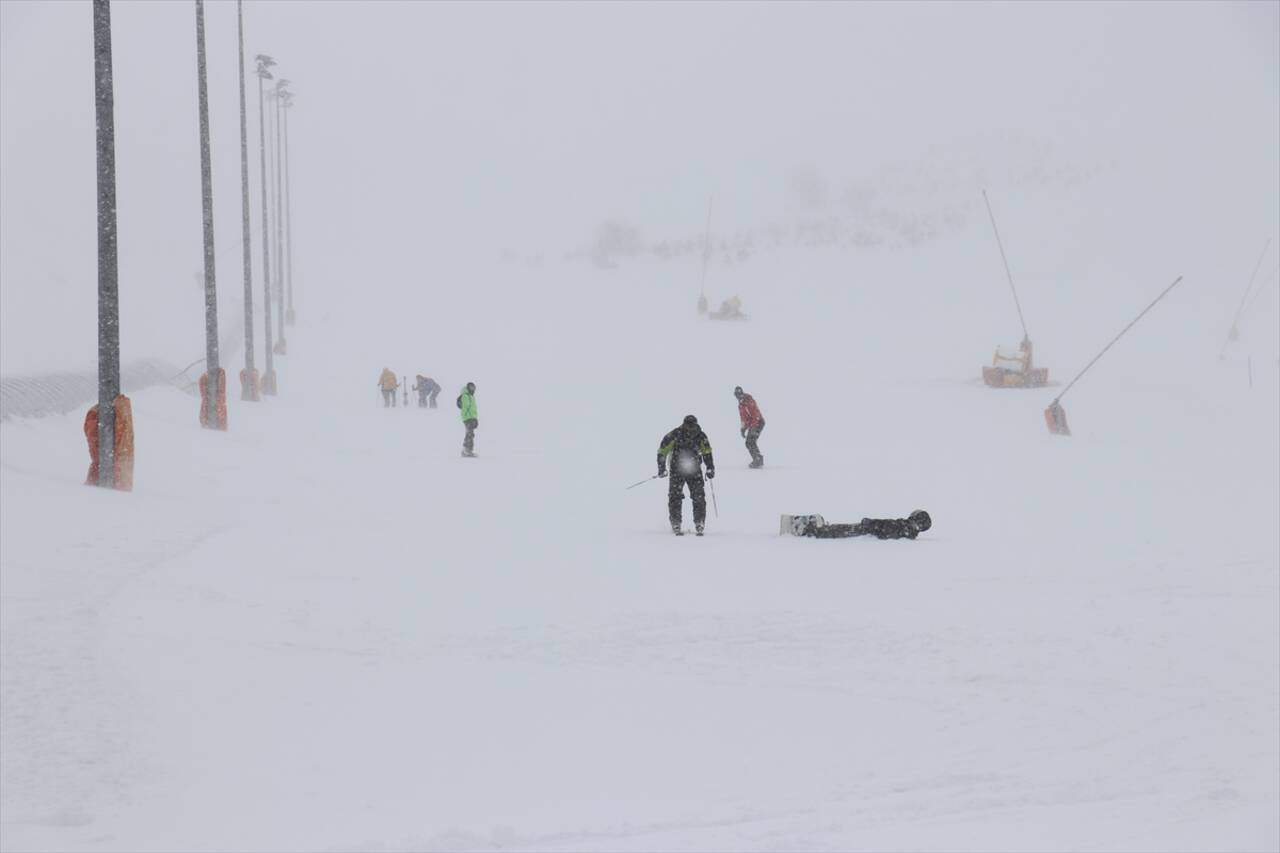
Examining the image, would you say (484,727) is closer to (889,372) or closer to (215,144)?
(889,372)

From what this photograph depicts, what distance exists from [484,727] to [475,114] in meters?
125

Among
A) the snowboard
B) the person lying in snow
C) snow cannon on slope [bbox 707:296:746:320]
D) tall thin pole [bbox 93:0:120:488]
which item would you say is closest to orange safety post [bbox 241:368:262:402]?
tall thin pole [bbox 93:0:120:488]

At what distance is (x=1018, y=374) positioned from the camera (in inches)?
1384

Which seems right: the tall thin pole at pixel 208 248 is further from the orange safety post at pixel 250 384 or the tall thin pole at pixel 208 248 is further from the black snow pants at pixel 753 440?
the black snow pants at pixel 753 440

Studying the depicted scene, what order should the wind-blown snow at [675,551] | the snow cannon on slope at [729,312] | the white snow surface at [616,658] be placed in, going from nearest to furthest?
the white snow surface at [616,658] → the wind-blown snow at [675,551] → the snow cannon on slope at [729,312]

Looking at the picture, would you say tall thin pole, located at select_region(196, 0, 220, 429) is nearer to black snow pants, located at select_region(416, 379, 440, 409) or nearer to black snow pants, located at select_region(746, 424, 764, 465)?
black snow pants, located at select_region(416, 379, 440, 409)

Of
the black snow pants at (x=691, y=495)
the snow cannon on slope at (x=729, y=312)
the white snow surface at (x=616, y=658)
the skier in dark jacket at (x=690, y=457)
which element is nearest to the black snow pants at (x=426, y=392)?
the white snow surface at (x=616, y=658)

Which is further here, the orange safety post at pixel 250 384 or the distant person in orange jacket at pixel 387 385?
the distant person in orange jacket at pixel 387 385

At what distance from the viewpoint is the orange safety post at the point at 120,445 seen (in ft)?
48.0

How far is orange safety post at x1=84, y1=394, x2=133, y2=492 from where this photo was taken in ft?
48.0

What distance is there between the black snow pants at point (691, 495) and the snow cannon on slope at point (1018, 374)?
22806 millimetres

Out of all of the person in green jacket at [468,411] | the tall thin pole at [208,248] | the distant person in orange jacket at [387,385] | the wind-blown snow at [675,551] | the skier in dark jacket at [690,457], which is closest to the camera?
the wind-blown snow at [675,551]

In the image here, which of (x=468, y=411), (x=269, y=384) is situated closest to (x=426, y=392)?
(x=269, y=384)

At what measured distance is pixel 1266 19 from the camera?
461 ft
